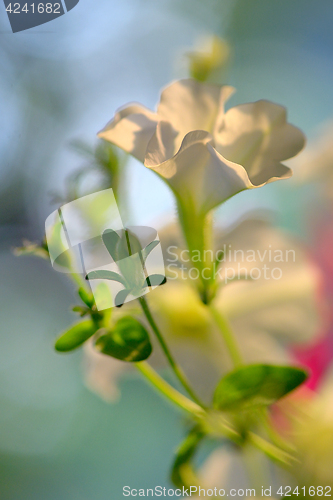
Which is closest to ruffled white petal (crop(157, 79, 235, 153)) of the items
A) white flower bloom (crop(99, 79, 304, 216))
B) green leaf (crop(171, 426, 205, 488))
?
white flower bloom (crop(99, 79, 304, 216))

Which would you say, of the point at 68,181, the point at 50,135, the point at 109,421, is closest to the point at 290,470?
the point at 68,181

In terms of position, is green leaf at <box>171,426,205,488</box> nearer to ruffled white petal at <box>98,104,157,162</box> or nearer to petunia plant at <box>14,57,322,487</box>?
petunia plant at <box>14,57,322,487</box>

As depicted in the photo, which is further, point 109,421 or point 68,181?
point 109,421

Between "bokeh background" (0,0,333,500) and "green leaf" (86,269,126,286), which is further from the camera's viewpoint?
"bokeh background" (0,0,333,500)

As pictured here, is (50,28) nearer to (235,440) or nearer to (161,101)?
(161,101)

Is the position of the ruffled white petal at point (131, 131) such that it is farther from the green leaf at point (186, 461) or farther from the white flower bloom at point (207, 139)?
the green leaf at point (186, 461)
